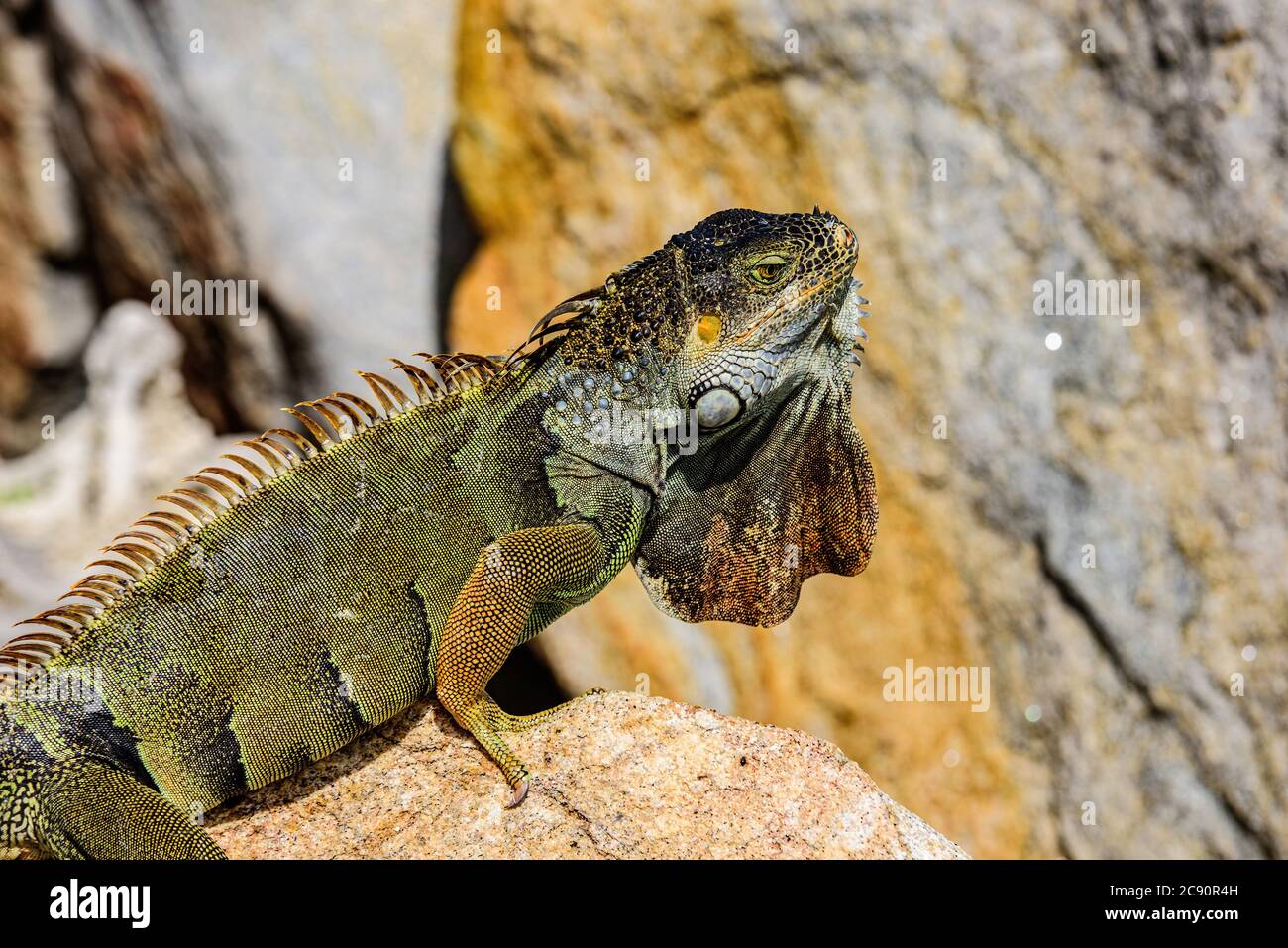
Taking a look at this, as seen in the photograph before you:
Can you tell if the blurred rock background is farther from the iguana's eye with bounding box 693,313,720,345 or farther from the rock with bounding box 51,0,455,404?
the iguana's eye with bounding box 693,313,720,345

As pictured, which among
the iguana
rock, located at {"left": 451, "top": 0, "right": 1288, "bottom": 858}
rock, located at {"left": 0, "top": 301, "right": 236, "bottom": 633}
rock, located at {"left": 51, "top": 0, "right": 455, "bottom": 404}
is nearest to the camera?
the iguana

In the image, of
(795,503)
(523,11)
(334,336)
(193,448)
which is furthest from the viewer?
(193,448)

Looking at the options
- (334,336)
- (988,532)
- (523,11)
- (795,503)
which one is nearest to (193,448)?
(334,336)

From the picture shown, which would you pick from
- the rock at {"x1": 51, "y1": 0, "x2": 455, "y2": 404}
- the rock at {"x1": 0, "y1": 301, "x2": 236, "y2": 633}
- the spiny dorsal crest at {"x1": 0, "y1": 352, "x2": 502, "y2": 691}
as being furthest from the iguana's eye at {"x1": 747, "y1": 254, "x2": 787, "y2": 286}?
the rock at {"x1": 0, "y1": 301, "x2": 236, "y2": 633}

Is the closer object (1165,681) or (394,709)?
(394,709)

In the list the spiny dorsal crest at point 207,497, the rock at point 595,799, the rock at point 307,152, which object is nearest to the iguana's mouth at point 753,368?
the spiny dorsal crest at point 207,497

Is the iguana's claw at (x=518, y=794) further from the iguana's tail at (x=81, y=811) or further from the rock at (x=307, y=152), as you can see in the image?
the rock at (x=307, y=152)

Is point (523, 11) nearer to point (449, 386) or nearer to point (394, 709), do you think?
point (449, 386)
